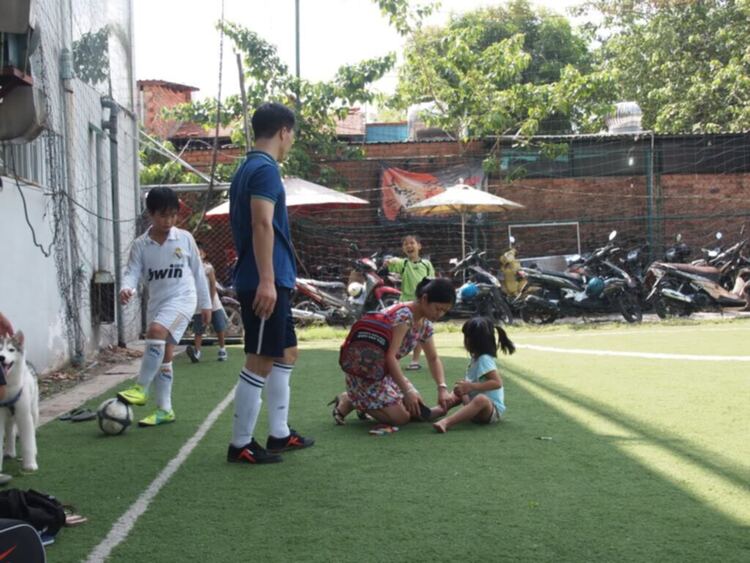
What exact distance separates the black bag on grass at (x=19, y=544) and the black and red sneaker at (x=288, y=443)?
222 centimetres

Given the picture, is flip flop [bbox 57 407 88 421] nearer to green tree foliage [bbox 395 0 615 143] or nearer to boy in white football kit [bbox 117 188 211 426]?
boy in white football kit [bbox 117 188 211 426]

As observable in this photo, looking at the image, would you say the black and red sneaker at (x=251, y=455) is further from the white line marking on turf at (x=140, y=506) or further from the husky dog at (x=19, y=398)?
the husky dog at (x=19, y=398)

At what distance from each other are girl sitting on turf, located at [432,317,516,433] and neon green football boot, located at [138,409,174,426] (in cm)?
195

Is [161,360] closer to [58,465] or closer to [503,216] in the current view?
[58,465]

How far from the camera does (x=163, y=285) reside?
246 inches

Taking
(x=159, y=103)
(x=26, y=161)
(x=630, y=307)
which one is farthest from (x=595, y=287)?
(x=159, y=103)

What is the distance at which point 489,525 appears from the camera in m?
3.61

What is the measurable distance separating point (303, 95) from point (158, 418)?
12.8 m

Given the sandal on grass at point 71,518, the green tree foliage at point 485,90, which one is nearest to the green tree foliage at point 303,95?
the green tree foliage at point 485,90

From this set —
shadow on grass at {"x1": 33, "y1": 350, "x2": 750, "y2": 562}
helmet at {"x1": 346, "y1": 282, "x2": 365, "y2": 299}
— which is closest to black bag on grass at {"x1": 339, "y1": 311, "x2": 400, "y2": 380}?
shadow on grass at {"x1": 33, "y1": 350, "x2": 750, "y2": 562}

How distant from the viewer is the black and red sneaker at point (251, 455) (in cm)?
480

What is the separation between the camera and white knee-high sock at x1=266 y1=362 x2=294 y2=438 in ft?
16.4

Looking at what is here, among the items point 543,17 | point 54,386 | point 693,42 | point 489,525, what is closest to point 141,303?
point 54,386

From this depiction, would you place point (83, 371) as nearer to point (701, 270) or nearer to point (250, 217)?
point (250, 217)
